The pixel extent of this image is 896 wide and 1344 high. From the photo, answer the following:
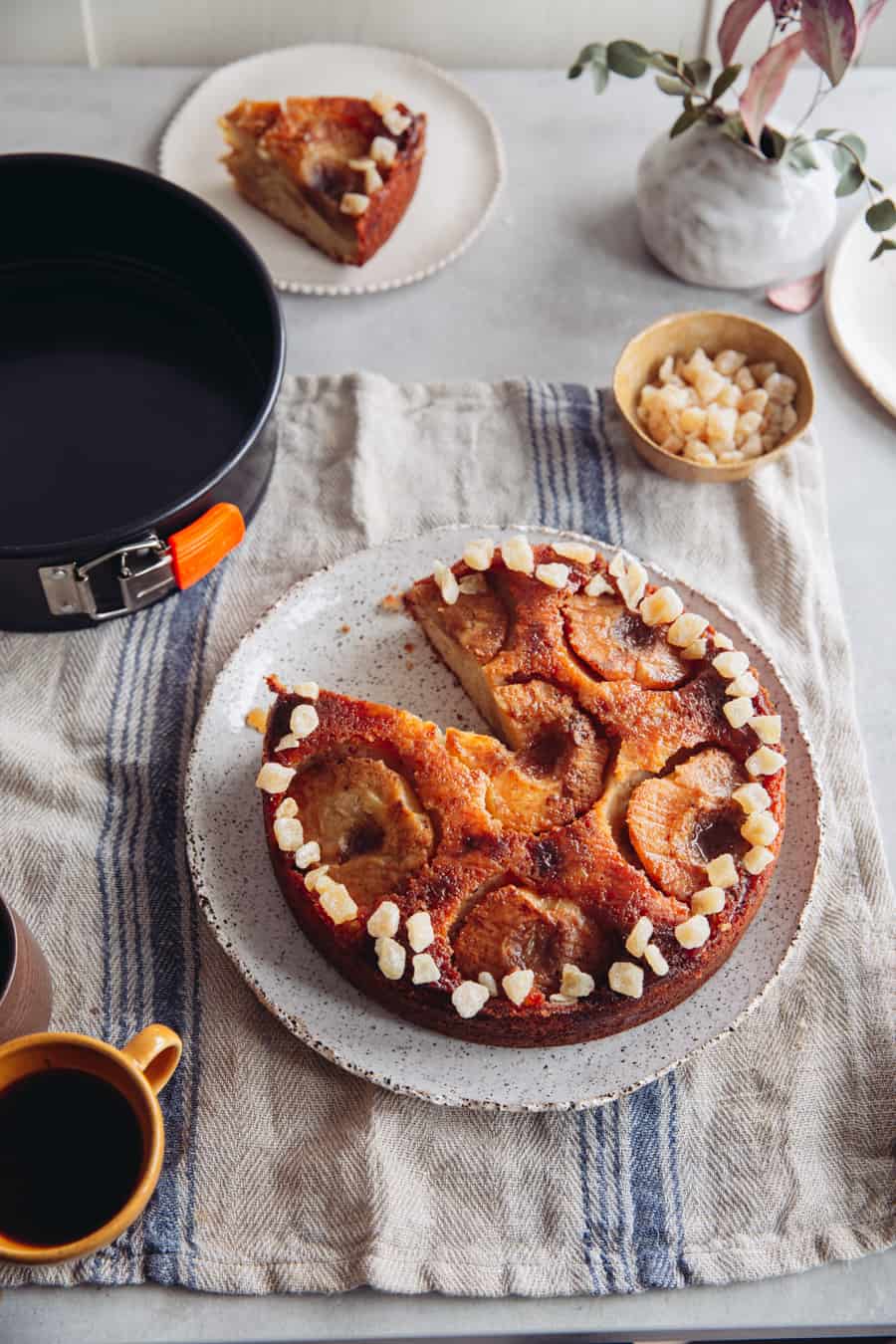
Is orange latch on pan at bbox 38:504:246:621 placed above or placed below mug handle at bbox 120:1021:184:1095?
above

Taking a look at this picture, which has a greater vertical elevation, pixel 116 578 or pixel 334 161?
pixel 334 161

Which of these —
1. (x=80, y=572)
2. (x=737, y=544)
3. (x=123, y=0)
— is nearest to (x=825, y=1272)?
(x=737, y=544)

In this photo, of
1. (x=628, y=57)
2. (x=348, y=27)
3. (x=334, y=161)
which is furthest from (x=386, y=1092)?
(x=348, y=27)

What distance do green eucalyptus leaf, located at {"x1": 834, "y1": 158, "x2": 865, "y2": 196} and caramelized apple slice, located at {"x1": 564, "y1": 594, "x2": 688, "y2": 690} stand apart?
0.72 m

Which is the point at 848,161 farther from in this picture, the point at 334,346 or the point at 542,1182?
the point at 542,1182

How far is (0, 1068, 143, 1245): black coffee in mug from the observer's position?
1190mm

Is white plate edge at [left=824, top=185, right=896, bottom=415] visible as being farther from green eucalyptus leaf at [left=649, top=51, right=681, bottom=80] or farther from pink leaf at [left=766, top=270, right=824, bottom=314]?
green eucalyptus leaf at [left=649, top=51, right=681, bottom=80]

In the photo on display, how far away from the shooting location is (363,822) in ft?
4.58

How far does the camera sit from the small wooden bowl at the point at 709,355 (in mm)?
1773

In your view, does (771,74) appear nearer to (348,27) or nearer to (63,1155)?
(348,27)

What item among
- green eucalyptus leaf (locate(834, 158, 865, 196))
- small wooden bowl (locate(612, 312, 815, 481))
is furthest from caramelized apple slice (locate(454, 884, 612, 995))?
green eucalyptus leaf (locate(834, 158, 865, 196))

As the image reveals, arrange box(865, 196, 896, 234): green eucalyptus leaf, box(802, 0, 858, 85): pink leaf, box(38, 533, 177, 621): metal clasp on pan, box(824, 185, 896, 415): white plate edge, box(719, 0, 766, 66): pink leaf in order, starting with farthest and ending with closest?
box(824, 185, 896, 415): white plate edge → box(865, 196, 896, 234): green eucalyptus leaf → box(719, 0, 766, 66): pink leaf → box(802, 0, 858, 85): pink leaf → box(38, 533, 177, 621): metal clasp on pan

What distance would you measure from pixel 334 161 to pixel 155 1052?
1257 millimetres

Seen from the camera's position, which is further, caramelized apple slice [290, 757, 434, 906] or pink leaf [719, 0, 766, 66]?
pink leaf [719, 0, 766, 66]
